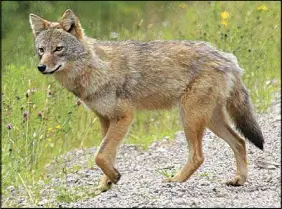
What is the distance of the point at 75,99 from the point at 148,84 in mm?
1614

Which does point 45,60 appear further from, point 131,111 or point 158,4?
point 158,4

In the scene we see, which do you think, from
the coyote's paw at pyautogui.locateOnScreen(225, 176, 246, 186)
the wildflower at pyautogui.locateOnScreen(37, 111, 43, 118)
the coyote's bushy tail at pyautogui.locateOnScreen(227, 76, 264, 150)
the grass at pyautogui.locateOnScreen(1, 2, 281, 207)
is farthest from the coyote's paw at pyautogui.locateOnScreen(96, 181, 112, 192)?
the coyote's bushy tail at pyautogui.locateOnScreen(227, 76, 264, 150)

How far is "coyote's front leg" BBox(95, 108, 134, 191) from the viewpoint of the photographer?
26.5ft

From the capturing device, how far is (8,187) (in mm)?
8492

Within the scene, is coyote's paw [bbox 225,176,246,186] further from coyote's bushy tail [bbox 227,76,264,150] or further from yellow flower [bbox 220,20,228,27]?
yellow flower [bbox 220,20,228,27]

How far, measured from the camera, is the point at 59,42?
8258 mm

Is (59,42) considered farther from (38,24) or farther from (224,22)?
(224,22)

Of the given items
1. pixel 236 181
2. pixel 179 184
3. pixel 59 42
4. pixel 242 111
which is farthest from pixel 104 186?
pixel 242 111

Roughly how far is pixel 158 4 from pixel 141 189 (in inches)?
411

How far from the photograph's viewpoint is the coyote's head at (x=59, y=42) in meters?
8.13

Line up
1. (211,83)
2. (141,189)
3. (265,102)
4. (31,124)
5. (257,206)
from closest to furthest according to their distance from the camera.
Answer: (257,206), (141,189), (211,83), (31,124), (265,102)

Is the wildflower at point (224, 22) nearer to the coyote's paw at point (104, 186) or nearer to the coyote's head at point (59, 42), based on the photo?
the coyote's head at point (59, 42)

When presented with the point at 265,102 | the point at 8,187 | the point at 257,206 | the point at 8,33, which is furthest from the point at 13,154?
the point at 8,33

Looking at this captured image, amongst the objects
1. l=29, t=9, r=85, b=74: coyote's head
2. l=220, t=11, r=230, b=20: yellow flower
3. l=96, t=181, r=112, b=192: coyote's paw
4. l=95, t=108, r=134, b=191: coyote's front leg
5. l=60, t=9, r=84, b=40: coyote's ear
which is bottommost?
l=96, t=181, r=112, b=192: coyote's paw
